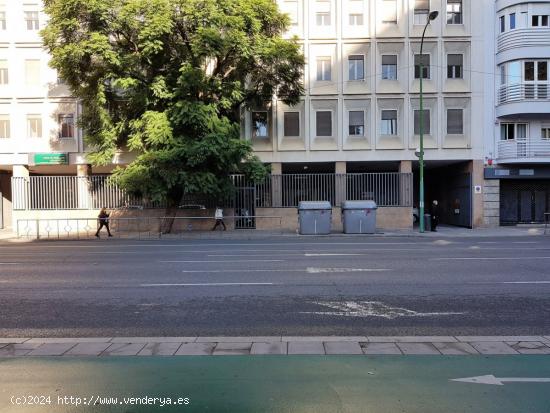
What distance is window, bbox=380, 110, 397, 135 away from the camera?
2794 cm

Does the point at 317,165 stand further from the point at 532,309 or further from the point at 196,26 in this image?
the point at 532,309

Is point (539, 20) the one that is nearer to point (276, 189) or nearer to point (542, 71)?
point (542, 71)

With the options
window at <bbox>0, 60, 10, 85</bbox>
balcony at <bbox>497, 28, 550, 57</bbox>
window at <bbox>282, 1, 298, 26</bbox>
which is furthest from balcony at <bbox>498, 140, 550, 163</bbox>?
window at <bbox>0, 60, 10, 85</bbox>

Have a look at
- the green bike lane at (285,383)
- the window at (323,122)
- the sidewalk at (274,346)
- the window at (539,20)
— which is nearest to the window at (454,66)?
the window at (539,20)

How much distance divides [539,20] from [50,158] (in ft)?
93.9

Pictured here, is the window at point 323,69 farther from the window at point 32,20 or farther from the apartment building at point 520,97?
the window at point 32,20

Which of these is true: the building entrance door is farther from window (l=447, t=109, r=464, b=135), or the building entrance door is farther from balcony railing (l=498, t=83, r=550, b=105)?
balcony railing (l=498, t=83, r=550, b=105)

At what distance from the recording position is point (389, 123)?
28016mm

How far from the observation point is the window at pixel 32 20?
1095 inches

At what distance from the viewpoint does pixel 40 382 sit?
429 cm

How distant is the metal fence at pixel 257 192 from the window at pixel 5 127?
3393mm

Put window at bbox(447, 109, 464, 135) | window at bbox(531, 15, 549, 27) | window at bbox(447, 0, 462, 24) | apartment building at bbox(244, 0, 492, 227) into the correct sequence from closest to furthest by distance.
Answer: window at bbox(531, 15, 549, 27)
apartment building at bbox(244, 0, 492, 227)
window at bbox(447, 0, 462, 24)
window at bbox(447, 109, 464, 135)

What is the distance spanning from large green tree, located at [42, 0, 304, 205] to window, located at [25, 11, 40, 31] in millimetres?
6322

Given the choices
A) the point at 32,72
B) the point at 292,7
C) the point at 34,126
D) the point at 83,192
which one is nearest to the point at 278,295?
the point at 83,192
